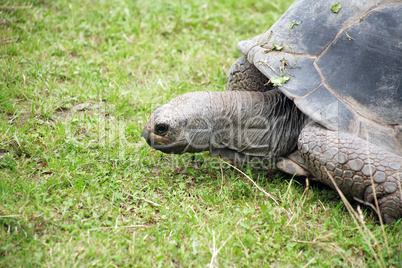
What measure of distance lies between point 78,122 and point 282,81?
211 centimetres

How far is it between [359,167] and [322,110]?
1.68ft

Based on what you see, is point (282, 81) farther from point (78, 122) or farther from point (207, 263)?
point (78, 122)

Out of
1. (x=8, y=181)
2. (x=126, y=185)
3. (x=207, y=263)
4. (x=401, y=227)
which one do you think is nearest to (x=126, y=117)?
(x=126, y=185)

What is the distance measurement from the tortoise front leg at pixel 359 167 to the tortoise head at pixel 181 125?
2.80 ft

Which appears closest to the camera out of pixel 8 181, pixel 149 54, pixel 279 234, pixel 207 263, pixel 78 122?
pixel 207 263

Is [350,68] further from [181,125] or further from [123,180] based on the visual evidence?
[123,180]

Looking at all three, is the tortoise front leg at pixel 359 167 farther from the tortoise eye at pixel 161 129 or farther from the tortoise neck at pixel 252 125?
the tortoise eye at pixel 161 129

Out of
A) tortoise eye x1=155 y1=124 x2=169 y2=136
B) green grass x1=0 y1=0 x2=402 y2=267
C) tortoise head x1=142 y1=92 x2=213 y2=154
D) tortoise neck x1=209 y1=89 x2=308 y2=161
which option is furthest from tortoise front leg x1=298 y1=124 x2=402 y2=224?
tortoise eye x1=155 y1=124 x2=169 y2=136

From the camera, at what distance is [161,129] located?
294 centimetres

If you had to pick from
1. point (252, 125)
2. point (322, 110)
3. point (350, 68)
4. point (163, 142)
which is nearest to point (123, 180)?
point (163, 142)

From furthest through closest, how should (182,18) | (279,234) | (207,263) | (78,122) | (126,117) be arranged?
(182,18) < (126,117) < (78,122) < (279,234) < (207,263)

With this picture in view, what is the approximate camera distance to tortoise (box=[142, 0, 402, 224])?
275 centimetres

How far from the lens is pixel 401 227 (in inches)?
108

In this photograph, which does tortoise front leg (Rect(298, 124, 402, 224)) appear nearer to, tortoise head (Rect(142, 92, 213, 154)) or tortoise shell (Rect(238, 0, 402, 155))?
tortoise shell (Rect(238, 0, 402, 155))
